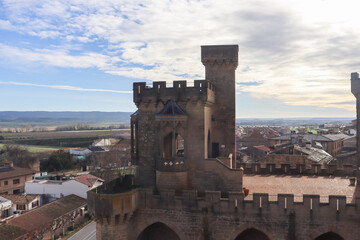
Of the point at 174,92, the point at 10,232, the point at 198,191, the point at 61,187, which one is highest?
the point at 174,92

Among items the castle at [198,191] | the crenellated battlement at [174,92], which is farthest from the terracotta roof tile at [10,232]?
the crenellated battlement at [174,92]

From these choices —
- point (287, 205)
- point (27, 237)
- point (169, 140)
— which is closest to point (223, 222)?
point (287, 205)

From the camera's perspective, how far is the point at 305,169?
31.5 metres

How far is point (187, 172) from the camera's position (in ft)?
80.2

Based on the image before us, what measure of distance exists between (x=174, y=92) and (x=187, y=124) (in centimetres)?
278

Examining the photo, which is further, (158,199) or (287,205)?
(158,199)

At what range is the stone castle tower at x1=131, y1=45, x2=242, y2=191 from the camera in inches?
942

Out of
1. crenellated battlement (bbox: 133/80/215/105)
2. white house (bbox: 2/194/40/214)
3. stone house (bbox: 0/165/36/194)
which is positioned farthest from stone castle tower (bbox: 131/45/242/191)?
stone house (bbox: 0/165/36/194)

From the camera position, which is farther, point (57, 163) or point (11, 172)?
point (57, 163)

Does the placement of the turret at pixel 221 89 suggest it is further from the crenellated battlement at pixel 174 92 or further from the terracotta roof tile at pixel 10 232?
the terracotta roof tile at pixel 10 232

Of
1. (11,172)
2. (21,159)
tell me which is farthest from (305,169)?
(21,159)

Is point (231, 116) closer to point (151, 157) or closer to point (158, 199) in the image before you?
point (151, 157)

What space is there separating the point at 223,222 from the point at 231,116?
10.7 metres

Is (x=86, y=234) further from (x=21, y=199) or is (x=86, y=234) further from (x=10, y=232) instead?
(x=21, y=199)
